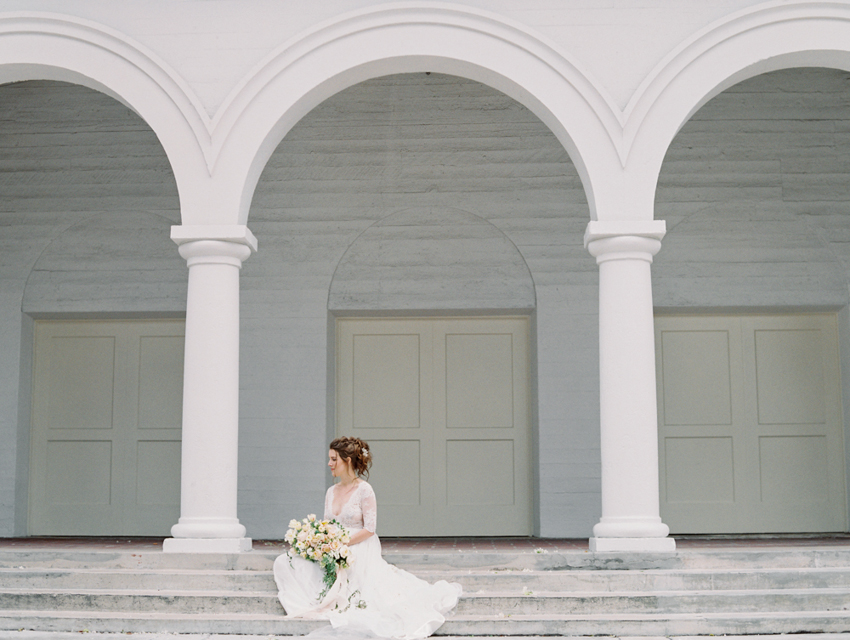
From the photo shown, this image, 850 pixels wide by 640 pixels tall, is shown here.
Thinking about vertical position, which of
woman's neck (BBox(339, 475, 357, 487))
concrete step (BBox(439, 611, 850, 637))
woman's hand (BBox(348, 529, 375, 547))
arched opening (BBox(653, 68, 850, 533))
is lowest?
concrete step (BBox(439, 611, 850, 637))

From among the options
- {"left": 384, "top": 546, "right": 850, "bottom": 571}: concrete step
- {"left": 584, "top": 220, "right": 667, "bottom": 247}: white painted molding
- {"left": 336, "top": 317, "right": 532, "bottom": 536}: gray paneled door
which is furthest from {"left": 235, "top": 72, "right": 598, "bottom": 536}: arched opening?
{"left": 384, "top": 546, "right": 850, "bottom": 571}: concrete step

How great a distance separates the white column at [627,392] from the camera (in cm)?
700

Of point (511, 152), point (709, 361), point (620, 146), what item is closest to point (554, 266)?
Result: point (511, 152)

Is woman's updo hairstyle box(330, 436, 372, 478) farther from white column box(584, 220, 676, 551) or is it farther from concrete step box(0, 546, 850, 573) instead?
white column box(584, 220, 676, 551)

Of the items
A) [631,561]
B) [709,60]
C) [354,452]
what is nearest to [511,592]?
[631,561]

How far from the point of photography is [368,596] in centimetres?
621

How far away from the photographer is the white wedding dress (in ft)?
19.5

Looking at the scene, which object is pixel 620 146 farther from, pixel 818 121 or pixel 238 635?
pixel 238 635

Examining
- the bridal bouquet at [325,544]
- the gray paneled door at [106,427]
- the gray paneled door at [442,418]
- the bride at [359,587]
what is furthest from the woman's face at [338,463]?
the gray paneled door at [106,427]

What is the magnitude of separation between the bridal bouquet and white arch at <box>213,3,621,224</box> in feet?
8.12

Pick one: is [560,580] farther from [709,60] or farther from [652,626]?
[709,60]

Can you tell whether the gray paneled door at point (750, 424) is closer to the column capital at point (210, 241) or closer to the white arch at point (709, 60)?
the white arch at point (709, 60)

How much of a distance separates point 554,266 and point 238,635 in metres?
5.12

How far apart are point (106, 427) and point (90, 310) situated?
3.92ft
